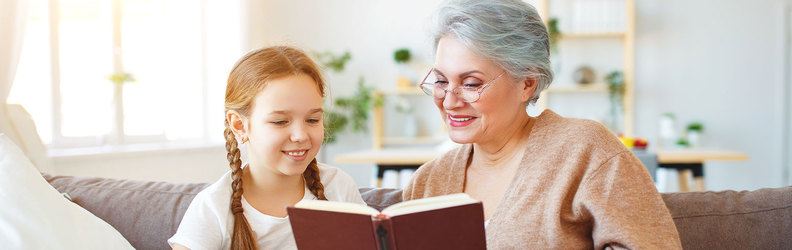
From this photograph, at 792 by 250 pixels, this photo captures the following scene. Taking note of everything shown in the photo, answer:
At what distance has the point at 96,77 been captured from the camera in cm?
493

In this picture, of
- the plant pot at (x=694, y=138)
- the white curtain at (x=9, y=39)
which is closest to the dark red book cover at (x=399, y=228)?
the white curtain at (x=9, y=39)

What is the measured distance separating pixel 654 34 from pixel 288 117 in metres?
5.45

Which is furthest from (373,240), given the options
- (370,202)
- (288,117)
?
(370,202)

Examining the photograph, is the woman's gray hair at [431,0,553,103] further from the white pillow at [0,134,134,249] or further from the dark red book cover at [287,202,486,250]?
the white pillow at [0,134,134,249]

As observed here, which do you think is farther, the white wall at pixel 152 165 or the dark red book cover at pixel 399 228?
the white wall at pixel 152 165

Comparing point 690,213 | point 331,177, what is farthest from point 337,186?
point 690,213

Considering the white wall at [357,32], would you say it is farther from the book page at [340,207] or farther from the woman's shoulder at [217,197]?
the book page at [340,207]

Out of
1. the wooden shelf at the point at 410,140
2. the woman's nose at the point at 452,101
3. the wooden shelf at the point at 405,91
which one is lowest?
the wooden shelf at the point at 410,140

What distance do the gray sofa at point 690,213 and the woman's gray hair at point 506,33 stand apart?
43cm

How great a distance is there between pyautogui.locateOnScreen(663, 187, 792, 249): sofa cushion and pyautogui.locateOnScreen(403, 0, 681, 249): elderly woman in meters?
0.30

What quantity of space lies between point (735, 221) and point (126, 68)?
4224 millimetres

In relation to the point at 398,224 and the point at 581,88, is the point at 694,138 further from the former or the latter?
the point at 398,224

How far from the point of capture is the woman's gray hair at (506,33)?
1657 mm

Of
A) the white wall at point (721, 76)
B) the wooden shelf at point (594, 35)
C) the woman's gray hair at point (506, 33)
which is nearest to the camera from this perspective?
the woman's gray hair at point (506, 33)
